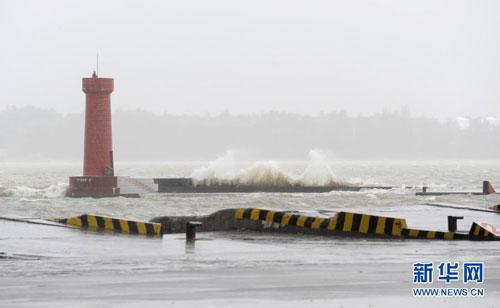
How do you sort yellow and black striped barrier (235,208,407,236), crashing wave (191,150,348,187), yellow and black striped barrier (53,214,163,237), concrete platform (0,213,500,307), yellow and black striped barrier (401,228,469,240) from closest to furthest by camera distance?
concrete platform (0,213,500,307) < yellow and black striped barrier (401,228,469,240) < yellow and black striped barrier (235,208,407,236) < yellow and black striped barrier (53,214,163,237) < crashing wave (191,150,348,187)

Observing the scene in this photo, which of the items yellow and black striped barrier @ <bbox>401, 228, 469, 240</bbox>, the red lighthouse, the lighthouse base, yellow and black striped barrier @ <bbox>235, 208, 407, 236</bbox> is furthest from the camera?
the lighthouse base

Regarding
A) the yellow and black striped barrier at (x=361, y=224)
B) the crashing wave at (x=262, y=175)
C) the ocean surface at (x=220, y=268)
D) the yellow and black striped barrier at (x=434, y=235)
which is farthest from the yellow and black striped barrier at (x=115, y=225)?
the crashing wave at (x=262, y=175)

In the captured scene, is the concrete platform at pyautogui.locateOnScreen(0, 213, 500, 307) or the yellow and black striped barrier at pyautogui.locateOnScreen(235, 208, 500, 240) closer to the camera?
the concrete platform at pyautogui.locateOnScreen(0, 213, 500, 307)

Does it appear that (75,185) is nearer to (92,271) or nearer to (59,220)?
(59,220)

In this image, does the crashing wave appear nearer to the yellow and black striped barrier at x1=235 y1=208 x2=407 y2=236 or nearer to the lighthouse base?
the lighthouse base

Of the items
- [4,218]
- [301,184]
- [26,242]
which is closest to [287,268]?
[26,242]

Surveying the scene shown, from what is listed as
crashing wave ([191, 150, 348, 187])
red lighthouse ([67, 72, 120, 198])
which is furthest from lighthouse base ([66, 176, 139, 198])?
crashing wave ([191, 150, 348, 187])

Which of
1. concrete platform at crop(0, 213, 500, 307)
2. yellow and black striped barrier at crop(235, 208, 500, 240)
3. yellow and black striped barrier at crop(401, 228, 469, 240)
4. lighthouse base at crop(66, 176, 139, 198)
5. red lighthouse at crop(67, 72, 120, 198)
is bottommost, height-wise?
concrete platform at crop(0, 213, 500, 307)

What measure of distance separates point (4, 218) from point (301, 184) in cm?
6589

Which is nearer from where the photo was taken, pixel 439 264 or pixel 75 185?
pixel 439 264

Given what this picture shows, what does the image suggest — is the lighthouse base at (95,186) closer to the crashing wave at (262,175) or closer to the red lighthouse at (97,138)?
the red lighthouse at (97,138)

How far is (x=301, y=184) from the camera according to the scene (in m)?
99.0

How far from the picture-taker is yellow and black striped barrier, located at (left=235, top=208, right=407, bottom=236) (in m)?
28.1

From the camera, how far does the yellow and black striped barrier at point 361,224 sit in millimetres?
27250
